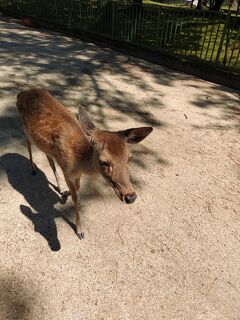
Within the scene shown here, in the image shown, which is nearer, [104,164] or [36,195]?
[104,164]

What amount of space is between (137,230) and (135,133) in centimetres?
132

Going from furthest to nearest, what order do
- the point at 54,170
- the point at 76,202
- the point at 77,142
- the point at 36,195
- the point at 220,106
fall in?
the point at 220,106 → the point at 54,170 → the point at 36,195 → the point at 76,202 → the point at 77,142

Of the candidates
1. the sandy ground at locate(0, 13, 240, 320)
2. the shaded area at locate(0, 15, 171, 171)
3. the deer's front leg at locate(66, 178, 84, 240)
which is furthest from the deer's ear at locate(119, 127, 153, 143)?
the shaded area at locate(0, 15, 171, 171)

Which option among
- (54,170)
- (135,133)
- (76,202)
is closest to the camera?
(135,133)

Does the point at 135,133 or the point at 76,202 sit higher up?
the point at 135,133

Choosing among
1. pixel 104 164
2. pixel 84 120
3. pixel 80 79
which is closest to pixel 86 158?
pixel 84 120

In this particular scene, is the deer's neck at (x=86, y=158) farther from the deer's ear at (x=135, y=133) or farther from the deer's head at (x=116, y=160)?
the deer's ear at (x=135, y=133)

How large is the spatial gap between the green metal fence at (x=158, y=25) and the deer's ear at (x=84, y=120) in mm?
6432

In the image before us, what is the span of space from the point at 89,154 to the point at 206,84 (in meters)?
6.16

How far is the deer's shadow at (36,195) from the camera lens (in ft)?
11.0

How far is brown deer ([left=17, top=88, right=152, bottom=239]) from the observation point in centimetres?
240

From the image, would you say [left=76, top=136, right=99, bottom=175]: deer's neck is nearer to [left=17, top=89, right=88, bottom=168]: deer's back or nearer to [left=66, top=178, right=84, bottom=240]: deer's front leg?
[left=17, top=89, right=88, bottom=168]: deer's back

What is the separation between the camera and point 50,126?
3.30m

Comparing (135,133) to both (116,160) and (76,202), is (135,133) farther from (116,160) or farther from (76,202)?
(76,202)
